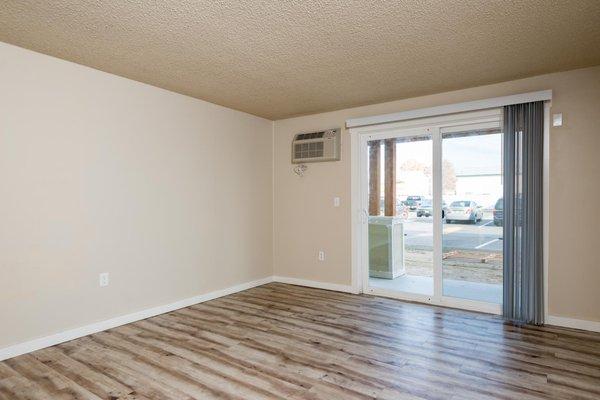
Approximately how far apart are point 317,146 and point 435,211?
69.0 inches

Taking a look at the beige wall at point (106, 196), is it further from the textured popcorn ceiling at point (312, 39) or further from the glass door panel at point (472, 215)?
the glass door panel at point (472, 215)

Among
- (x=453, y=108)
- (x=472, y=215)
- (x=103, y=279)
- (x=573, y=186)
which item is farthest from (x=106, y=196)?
(x=573, y=186)

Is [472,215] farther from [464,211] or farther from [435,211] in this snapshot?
[435,211]

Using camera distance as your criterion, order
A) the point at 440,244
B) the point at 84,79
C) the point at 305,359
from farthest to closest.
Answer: the point at 440,244, the point at 84,79, the point at 305,359

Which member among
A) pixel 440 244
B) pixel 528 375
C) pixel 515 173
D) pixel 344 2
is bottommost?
pixel 528 375

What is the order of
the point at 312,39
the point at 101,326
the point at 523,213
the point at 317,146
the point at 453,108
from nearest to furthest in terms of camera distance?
the point at 312,39, the point at 101,326, the point at 523,213, the point at 453,108, the point at 317,146

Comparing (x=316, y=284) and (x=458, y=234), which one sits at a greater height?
(x=458, y=234)

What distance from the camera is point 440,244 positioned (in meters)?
4.16

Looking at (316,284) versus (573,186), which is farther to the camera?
(316,284)

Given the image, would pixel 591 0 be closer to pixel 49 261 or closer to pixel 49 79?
pixel 49 79

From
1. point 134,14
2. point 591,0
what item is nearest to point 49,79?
point 134,14

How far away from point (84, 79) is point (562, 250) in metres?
4.72

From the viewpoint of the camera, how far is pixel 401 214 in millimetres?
4500

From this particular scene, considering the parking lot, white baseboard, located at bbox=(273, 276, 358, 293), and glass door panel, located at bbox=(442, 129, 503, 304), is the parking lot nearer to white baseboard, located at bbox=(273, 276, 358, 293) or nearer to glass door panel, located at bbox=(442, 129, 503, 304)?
glass door panel, located at bbox=(442, 129, 503, 304)
